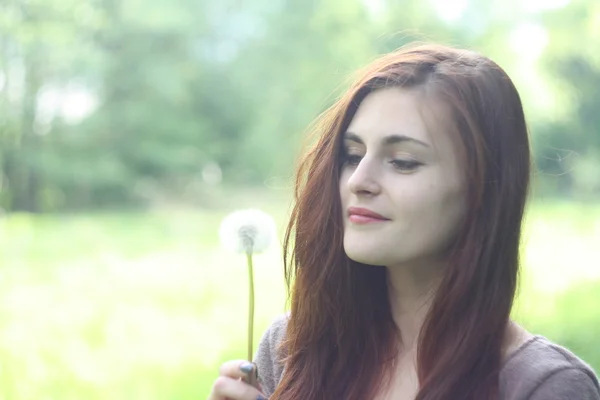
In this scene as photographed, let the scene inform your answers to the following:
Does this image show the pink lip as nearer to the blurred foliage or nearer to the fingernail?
the fingernail

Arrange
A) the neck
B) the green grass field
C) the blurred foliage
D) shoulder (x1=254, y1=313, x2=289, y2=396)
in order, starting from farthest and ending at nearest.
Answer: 1. the blurred foliage
2. the green grass field
3. shoulder (x1=254, y1=313, x2=289, y2=396)
4. the neck

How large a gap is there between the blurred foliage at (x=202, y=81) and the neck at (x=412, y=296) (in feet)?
10.4

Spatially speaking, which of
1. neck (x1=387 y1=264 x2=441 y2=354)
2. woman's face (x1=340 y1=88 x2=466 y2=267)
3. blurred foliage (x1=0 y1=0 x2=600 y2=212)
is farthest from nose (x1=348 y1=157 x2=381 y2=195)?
blurred foliage (x1=0 y1=0 x2=600 y2=212)

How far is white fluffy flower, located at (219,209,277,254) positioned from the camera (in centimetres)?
85

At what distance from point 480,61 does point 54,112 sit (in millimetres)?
6876

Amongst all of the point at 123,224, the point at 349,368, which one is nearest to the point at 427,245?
the point at 349,368

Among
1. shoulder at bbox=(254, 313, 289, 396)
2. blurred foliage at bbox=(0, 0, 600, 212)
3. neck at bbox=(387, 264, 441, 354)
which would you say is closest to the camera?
neck at bbox=(387, 264, 441, 354)

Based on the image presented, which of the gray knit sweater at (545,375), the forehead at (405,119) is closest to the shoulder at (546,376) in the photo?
the gray knit sweater at (545,375)

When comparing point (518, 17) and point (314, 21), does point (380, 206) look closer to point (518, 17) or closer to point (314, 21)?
point (518, 17)

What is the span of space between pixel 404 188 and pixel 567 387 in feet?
0.77

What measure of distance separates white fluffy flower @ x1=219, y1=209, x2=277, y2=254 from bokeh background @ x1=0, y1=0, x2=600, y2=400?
18 cm

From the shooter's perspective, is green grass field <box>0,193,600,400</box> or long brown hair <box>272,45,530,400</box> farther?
green grass field <box>0,193,600,400</box>

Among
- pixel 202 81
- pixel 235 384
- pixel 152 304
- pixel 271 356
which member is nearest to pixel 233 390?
pixel 235 384

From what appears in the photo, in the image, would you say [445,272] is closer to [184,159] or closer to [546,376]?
[546,376]
